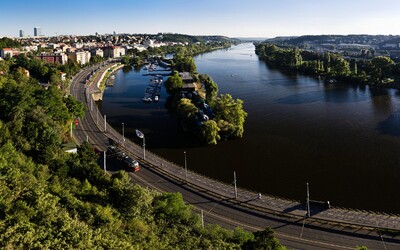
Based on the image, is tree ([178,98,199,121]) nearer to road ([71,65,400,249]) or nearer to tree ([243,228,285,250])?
road ([71,65,400,249])

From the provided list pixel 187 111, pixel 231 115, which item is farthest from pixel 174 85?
pixel 231 115

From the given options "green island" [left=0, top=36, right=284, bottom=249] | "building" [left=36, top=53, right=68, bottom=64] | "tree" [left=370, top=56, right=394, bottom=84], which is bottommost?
"green island" [left=0, top=36, right=284, bottom=249]

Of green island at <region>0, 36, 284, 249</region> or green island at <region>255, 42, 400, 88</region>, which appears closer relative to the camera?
green island at <region>0, 36, 284, 249</region>

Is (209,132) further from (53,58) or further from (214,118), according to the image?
(53,58)

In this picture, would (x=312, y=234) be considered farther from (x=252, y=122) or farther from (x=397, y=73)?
(x=397, y=73)

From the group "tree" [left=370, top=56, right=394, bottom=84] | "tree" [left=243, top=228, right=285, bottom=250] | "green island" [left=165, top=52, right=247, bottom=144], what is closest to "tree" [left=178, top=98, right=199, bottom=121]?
"green island" [left=165, top=52, right=247, bottom=144]

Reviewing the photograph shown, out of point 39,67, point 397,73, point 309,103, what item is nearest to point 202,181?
point 309,103
